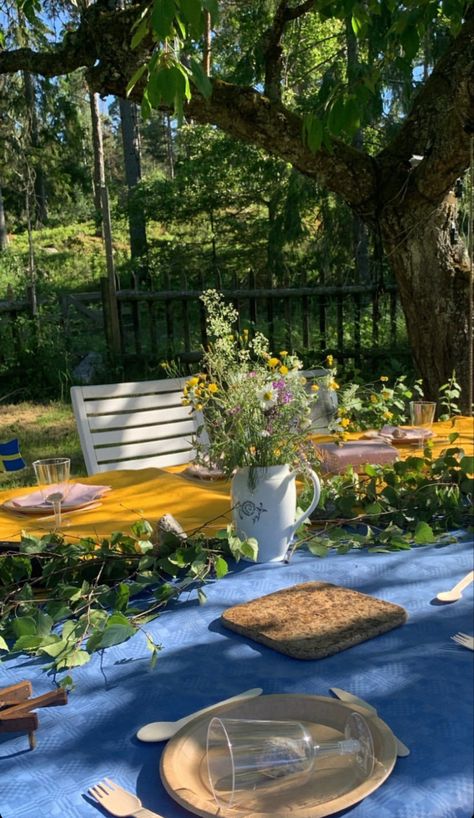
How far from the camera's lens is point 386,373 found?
21.8 feet

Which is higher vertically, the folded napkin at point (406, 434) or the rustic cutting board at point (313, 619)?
the folded napkin at point (406, 434)

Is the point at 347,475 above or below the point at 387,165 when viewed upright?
below

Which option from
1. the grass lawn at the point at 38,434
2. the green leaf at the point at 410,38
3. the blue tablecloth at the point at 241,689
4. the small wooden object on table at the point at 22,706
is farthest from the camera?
the grass lawn at the point at 38,434

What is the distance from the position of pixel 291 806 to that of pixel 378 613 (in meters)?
0.54

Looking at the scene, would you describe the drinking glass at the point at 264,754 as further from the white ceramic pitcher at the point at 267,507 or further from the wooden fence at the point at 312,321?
the wooden fence at the point at 312,321

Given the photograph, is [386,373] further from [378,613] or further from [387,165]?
[378,613]

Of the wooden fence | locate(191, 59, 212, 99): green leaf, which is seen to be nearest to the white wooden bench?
locate(191, 59, 212, 99): green leaf

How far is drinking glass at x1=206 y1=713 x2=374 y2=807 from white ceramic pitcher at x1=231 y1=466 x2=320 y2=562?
2.89 ft

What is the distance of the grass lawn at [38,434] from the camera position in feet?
16.6

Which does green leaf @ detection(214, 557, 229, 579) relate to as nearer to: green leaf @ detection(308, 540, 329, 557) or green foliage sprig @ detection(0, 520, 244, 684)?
green foliage sprig @ detection(0, 520, 244, 684)

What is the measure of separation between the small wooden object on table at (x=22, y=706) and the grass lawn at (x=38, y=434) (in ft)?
13.0

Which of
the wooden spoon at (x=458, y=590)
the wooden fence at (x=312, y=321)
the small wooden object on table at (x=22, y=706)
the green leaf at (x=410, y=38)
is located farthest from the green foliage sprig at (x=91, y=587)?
the wooden fence at (x=312, y=321)

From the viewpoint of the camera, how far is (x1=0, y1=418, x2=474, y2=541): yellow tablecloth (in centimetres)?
186

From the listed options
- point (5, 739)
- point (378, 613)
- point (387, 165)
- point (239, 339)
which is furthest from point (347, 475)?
point (387, 165)
